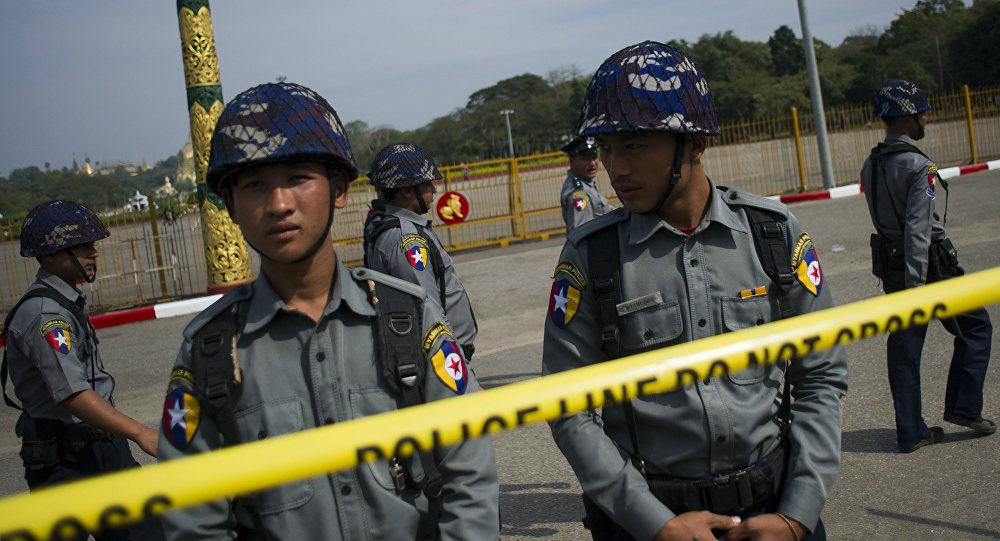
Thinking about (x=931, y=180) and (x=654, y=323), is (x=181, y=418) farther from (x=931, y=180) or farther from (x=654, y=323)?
(x=931, y=180)

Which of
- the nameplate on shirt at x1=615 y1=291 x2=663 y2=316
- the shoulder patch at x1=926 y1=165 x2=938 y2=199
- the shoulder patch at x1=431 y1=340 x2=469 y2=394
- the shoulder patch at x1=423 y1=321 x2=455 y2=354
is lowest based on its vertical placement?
the shoulder patch at x1=431 y1=340 x2=469 y2=394

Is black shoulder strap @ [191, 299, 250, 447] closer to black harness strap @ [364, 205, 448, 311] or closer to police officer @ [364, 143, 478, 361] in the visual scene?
police officer @ [364, 143, 478, 361]

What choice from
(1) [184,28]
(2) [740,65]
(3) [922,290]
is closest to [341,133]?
(3) [922,290]

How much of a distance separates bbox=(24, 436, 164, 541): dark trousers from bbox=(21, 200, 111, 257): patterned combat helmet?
921mm

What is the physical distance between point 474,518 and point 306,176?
0.89 metres

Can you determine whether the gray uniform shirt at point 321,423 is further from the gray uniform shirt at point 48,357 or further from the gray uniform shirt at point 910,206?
the gray uniform shirt at point 910,206

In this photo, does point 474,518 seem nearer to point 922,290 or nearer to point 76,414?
point 922,290

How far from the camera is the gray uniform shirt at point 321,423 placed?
6.22 feet

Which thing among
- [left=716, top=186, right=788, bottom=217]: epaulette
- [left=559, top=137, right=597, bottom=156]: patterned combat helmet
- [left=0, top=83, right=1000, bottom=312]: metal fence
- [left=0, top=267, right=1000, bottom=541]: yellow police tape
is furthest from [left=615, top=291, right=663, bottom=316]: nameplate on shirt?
[left=0, top=83, right=1000, bottom=312]: metal fence

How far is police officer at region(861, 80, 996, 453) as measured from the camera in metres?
4.90

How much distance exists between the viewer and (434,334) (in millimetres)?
2023

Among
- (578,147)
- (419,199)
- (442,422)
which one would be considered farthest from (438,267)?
(442,422)

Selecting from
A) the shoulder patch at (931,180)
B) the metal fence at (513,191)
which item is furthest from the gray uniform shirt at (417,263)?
the metal fence at (513,191)

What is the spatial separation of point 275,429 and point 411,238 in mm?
Result: 2931
